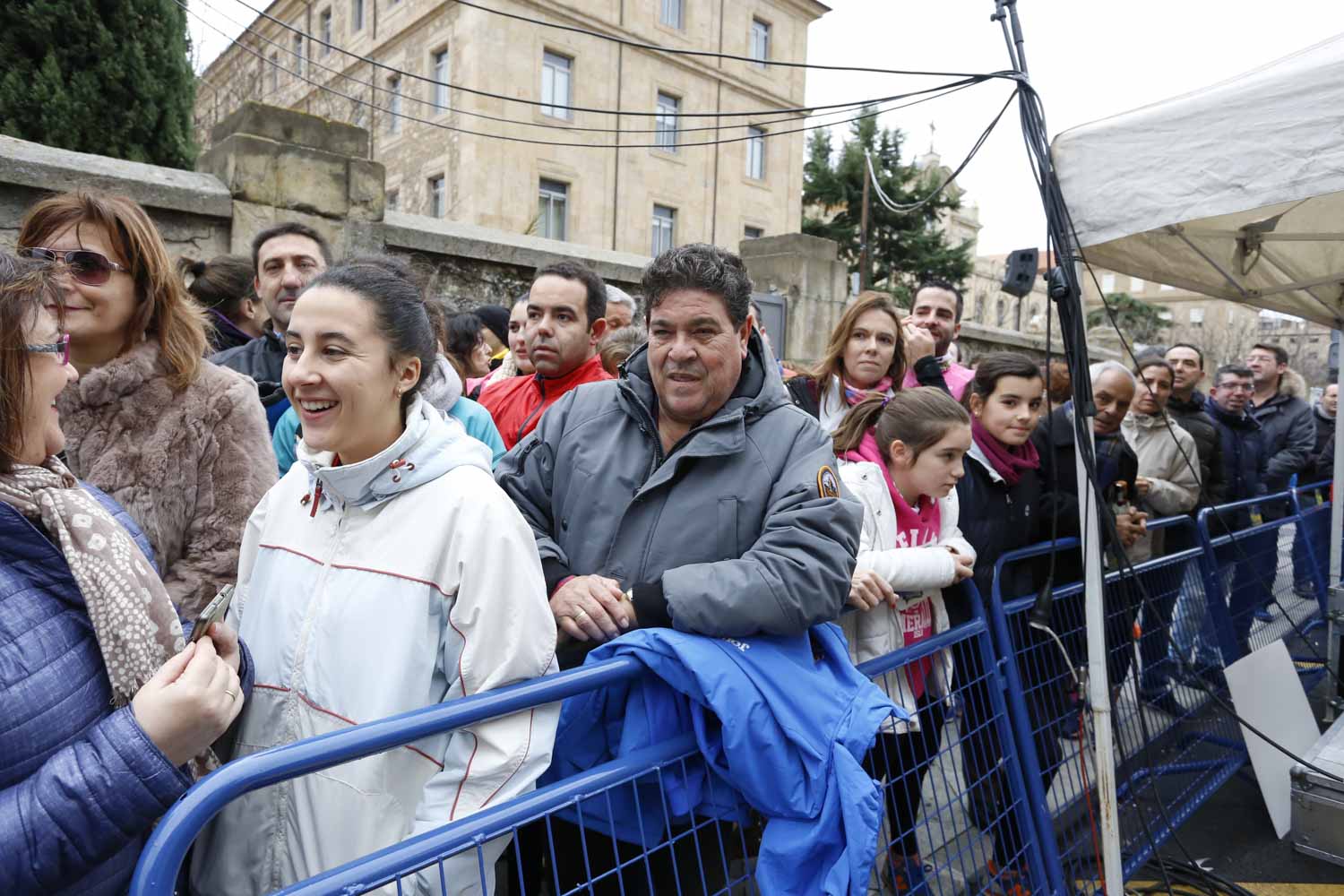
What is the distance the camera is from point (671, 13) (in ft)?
90.5

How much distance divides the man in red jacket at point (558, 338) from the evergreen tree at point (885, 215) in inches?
840

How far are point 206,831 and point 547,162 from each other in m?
23.9

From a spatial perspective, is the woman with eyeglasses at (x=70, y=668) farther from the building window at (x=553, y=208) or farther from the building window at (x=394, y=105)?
the building window at (x=394, y=105)

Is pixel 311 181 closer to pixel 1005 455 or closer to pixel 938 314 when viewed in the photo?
pixel 938 314

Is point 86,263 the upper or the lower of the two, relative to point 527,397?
upper

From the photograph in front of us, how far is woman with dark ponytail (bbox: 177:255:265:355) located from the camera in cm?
353

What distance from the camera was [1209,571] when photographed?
412cm

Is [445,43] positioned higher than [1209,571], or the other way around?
[445,43]

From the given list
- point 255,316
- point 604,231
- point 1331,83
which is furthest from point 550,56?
point 1331,83

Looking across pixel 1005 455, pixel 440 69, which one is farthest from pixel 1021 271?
pixel 440 69

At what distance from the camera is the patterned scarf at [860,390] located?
11.0 ft

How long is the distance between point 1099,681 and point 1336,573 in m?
3.51

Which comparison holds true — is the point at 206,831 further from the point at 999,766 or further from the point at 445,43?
the point at 445,43

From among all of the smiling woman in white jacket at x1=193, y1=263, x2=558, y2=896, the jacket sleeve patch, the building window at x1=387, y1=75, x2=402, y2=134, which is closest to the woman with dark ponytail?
the smiling woman in white jacket at x1=193, y1=263, x2=558, y2=896
